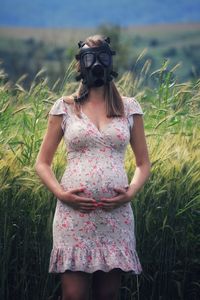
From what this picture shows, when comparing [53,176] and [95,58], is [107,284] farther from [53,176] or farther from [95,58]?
[95,58]

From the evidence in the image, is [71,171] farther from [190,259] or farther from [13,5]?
[13,5]

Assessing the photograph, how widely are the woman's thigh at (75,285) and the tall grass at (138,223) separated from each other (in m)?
1.01

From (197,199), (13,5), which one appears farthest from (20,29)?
(197,199)

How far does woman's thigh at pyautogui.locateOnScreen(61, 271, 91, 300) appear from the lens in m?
3.67

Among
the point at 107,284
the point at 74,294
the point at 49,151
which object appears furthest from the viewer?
the point at 49,151

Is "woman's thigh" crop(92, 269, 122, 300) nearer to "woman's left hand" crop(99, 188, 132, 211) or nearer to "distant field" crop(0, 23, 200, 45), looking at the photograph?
"woman's left hand" crop(99, 188, 132, 211)

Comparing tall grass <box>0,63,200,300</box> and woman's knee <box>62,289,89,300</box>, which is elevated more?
tall grass <box>0,63,200,300</box>

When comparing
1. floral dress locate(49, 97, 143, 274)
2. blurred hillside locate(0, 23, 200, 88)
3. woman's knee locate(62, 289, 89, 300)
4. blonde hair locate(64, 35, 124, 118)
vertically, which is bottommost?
woman's knee locate(62, 289, 89, 300)

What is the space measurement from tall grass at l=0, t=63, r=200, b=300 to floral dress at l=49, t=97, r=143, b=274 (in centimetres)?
92

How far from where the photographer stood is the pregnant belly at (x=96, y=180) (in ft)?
12.3

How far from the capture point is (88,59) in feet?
12.6

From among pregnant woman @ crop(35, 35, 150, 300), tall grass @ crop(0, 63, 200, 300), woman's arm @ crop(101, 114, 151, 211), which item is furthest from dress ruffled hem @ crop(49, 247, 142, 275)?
tall grass @ crop(0, 63, 200, 300)

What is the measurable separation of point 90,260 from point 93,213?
194mm

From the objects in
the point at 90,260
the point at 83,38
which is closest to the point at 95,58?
the point at 90,260
